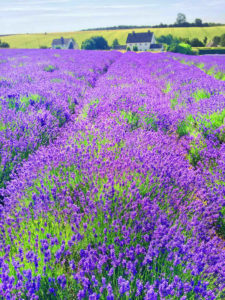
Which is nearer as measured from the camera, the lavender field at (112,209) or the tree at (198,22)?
the lavender field at (112,209)

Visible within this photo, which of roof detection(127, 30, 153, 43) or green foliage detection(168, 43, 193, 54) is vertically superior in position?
roof detection(127, 30, 153, 43)

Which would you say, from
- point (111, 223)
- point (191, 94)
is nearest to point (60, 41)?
point (191, 94)

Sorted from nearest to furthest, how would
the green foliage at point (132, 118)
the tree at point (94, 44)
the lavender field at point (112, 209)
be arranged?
1. the lavender field at point (112, 209)
2. the green foliage at point (132, 118)
3. the tree at point (94, 44)

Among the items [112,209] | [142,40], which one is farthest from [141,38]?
[112,209]

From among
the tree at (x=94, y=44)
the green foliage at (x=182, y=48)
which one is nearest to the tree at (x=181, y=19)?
the tree at (x=94, y=44)

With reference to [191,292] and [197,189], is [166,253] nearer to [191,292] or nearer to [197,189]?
[191,292]

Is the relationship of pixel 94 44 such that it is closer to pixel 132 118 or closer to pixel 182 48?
pixel 182 48

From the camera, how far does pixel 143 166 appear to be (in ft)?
7.64

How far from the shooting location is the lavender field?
1335 millimetres

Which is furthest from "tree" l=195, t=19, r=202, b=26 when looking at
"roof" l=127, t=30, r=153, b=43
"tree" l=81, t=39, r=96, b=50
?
"tree" l=81, t=39, r=96, b=50

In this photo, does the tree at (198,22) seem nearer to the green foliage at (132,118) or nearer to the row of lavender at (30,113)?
the row of lavender at (30,113)

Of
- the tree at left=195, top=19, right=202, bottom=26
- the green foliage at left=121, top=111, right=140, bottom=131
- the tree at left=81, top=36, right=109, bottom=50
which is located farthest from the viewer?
the tree at left=195, top=19, right=202, bottom=26

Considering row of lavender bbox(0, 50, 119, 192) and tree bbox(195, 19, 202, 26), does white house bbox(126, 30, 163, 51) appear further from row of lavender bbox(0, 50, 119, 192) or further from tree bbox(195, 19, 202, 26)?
row of lavender bbox(0, 50, 119, 192)

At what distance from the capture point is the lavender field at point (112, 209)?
4.38 feet
